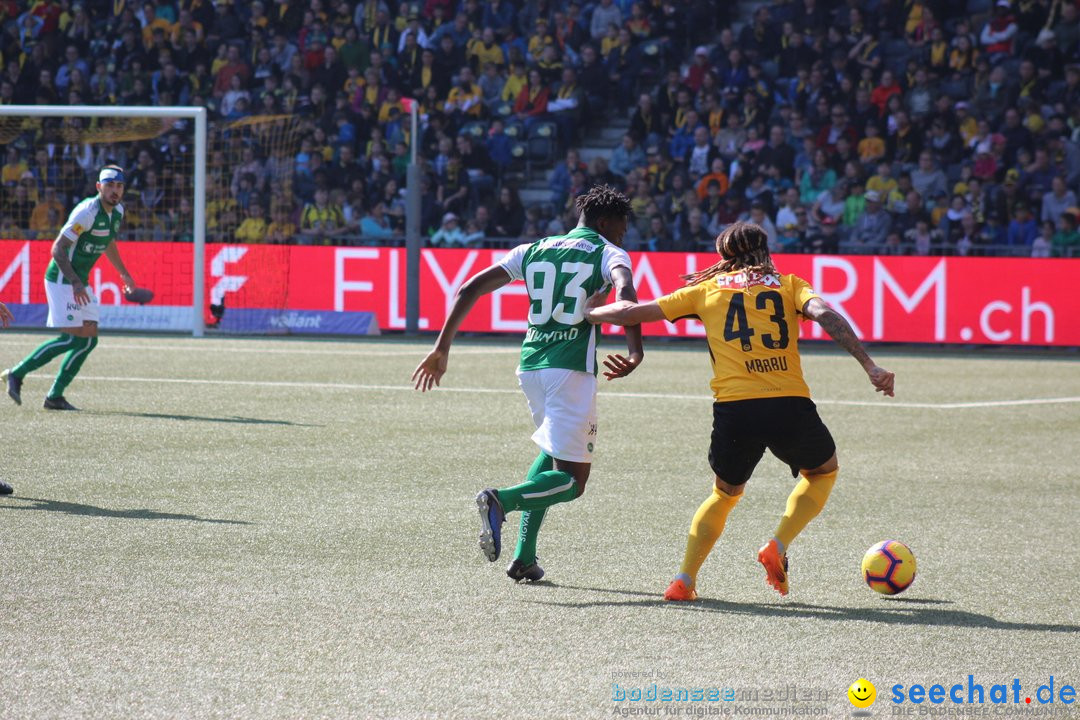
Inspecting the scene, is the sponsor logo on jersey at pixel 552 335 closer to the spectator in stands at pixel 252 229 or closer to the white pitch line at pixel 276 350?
the white pitch line at pixel 276 350

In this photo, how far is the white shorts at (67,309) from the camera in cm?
1359

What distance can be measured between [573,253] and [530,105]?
68.5ft

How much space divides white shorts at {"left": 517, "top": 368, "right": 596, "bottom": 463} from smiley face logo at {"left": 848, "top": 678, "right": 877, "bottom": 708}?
2.10m

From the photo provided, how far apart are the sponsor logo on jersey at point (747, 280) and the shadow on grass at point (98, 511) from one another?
3228mm

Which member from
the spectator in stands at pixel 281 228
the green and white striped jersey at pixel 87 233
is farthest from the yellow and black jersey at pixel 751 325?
the spectator in stands at pixel 281 228

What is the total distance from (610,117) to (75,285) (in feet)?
53.6

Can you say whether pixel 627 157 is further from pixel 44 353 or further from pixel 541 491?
pixel 541 491

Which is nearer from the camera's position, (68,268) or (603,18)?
(68,268)

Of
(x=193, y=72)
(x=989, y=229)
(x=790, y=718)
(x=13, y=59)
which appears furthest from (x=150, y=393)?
(x=13, y=59)

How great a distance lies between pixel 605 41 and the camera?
90.3 feet

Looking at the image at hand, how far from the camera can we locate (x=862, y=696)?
493 centimetres

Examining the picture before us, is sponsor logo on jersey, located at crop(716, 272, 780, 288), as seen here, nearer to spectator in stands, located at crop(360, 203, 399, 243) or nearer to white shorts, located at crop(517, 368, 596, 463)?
white shorts, located at crop(517, 368, 596, 463)

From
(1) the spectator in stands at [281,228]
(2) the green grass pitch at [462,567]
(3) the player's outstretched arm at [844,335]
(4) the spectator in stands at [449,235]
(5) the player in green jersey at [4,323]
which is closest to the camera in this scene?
(2) the green grass pitch at [462,567]

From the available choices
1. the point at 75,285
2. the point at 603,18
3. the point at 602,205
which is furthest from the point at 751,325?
the point at 603,18
